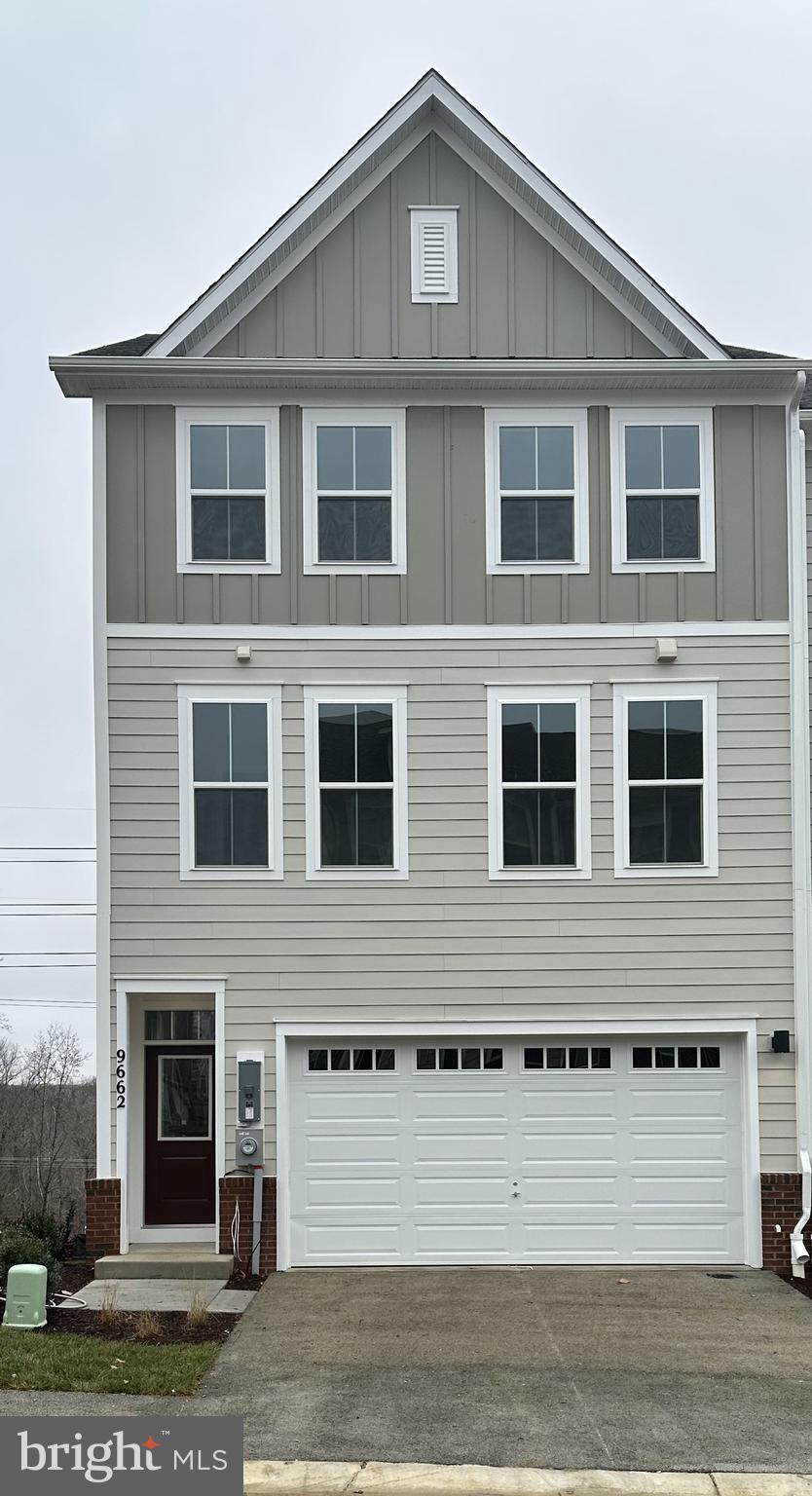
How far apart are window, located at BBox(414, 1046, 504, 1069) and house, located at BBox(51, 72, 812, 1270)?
0.04 m

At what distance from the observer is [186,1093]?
13641 mm

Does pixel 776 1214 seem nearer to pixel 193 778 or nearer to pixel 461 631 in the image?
pixel 461 631

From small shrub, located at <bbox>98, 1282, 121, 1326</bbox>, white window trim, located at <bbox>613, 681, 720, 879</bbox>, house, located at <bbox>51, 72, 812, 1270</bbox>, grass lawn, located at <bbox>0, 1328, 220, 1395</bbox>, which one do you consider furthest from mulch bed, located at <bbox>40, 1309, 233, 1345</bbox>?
white window trim, located at <bbox>613, 681, 720, 879</bbox>

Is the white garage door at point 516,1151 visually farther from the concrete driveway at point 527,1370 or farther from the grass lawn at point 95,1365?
the grass lawn at point 95,1365

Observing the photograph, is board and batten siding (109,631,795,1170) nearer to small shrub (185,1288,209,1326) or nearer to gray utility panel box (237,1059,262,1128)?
gray utility panel box (237,1059,262,1128)

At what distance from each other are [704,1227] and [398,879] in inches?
167

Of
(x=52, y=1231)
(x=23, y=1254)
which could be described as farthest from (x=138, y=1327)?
(x=52, y=1231)

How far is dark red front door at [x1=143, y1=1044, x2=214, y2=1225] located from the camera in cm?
1326

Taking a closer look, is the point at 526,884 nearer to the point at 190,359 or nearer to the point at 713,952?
the point at 713,952

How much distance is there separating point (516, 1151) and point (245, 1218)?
2537 millimetres

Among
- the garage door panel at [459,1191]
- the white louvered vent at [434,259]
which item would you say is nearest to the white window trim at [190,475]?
the white louvered vent at [434,259]

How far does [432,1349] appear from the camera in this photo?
9.65 metres

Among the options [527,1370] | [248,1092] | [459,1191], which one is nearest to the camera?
[527,1370]

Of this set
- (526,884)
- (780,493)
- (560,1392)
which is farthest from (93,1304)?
(780,493)
